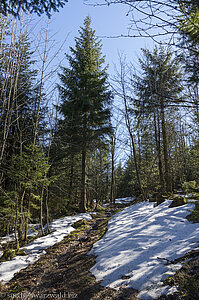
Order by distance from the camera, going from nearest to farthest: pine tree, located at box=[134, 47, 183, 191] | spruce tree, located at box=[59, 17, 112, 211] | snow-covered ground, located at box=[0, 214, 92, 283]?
pine tree, located at box=[134, 47, 183, 191], snow-covered ground, located at box=[0, 214, 92, 283], spruce tree, located at box=[59, 17, 112, 211]

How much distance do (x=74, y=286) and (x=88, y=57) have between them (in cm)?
1362

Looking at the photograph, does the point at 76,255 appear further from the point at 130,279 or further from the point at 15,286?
the point at 130,279

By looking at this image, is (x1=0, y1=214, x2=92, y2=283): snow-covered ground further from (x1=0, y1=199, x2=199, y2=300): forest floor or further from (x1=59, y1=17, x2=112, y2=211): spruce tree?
(x1=59, y1=17, x2=112, y2=211): spruce tree

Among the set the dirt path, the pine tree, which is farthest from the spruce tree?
the dirt path

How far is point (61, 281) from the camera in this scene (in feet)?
11.0

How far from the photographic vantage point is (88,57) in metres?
12.6

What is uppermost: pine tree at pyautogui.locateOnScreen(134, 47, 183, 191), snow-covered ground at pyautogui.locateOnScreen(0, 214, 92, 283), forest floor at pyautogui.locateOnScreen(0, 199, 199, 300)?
pine tree at pyautogui.locateOnScreen(134, 47, 183, 191)

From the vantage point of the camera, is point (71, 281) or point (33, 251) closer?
point (71, 281)

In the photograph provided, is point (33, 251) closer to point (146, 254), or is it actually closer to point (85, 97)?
point (146, 254)

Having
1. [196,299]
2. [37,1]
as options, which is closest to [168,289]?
[196,299]

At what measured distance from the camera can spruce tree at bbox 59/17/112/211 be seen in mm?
11398

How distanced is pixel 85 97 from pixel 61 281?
1029cm

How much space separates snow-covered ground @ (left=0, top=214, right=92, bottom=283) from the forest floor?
189 mm

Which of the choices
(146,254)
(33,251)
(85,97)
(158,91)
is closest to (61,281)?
(146,254)
